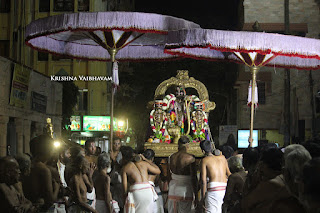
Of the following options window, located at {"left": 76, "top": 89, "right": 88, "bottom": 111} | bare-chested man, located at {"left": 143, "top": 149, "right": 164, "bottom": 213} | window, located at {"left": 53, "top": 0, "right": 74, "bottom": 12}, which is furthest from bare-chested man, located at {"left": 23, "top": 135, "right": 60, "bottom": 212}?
window, located at {"left": 53, "top": 0, "right": 74, "bottom": 12}

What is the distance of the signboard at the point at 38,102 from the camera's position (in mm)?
24900

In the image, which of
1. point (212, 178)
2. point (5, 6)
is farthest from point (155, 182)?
point (5, 6)

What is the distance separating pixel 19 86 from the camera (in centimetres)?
2259

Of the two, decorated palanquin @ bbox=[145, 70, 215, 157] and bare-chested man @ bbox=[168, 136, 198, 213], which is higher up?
decorated palanquin @ bbox=[145, 70, 215, 157]

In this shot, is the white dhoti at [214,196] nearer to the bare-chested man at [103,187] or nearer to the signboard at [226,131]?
the bare-chested man at [103,187]

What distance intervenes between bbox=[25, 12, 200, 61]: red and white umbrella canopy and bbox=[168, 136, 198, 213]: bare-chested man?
2479 millimetres

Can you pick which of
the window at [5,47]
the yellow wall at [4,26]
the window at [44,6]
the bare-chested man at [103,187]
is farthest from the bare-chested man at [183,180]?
the window at [44,6]

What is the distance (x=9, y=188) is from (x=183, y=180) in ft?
19.4

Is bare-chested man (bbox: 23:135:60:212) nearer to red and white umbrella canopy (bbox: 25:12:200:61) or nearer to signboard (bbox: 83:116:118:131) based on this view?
red and white umbrella canopy (bbox: 25:12:200:61)

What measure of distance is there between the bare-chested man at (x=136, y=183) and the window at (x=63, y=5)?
102ft

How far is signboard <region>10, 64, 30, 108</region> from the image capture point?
72.0 ft

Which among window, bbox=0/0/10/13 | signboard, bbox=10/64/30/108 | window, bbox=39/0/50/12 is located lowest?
signboard, bbox=10/64/30/108

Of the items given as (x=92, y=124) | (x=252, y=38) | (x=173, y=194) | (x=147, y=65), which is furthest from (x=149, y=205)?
(x=92, y=124)

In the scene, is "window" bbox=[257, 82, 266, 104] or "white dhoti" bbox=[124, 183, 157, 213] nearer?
"white dhoti" bbox=[124, 183, 157, 213]
